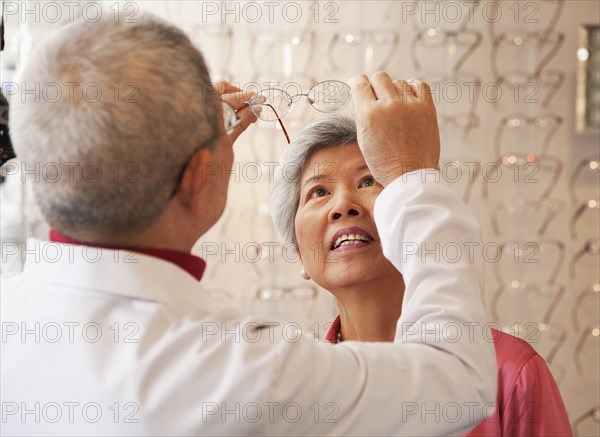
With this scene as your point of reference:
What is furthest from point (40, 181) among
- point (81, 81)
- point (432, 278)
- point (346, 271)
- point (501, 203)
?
point (501, 203)

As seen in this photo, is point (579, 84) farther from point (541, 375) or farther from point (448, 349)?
point (448, 349)

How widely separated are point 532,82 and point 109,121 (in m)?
2.92

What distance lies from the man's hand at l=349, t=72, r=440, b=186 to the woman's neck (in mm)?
529

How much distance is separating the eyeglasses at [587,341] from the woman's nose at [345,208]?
2.28 metres

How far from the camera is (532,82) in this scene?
11.4 ft

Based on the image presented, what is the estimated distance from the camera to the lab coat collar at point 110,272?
0.89 m

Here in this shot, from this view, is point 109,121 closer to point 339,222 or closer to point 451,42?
point 339,222

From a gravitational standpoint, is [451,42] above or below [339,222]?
above

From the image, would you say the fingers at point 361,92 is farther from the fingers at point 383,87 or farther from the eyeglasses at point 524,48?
the eyeglasses at point 524,48

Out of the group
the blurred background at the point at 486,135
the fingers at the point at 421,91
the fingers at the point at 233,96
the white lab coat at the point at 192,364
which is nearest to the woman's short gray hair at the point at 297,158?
the fingers at the point at 233,96

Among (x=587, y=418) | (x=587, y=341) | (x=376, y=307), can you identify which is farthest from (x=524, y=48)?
(x=376, y=307)

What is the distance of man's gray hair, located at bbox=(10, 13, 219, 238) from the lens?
2.81ft

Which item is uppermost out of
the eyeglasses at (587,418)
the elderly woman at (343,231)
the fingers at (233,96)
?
the fingers at (233,96)

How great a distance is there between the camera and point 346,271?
1.55m
